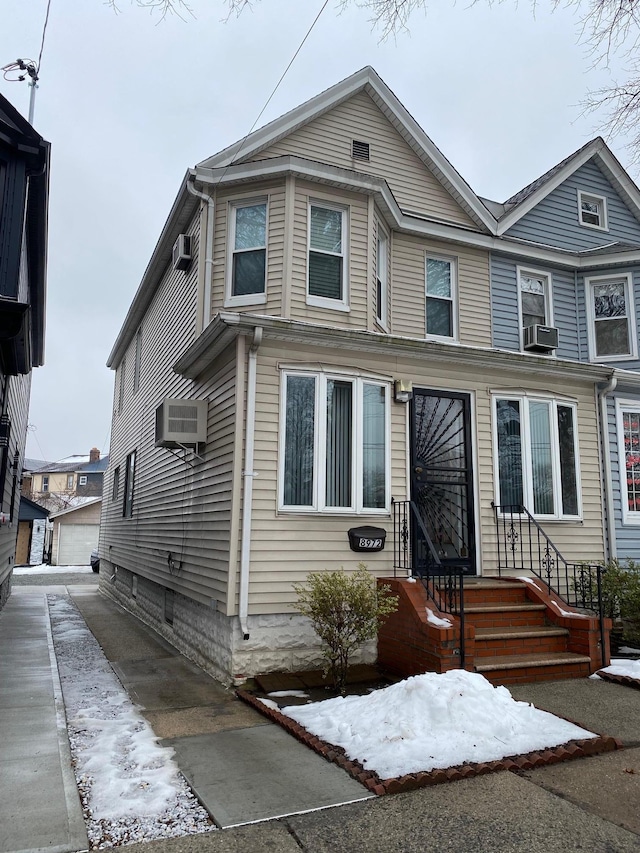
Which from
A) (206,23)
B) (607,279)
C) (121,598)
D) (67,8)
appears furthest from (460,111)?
(121,598)

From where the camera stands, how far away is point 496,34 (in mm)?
5883

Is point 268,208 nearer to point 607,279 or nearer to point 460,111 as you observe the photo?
point 460,111

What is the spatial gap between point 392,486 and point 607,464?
12.3ft

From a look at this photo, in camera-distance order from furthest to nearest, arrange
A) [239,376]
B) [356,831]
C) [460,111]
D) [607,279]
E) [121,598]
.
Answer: [121,598] < [607,279] < [460,111] < [239,376] < [356,831]

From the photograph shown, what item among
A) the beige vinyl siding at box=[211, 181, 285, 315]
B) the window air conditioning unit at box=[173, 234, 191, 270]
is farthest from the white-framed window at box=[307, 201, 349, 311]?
the window air conditioning unit at box=[173, 234, 191, 270]

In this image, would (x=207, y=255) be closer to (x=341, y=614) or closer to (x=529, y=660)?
(x=341, y=614)

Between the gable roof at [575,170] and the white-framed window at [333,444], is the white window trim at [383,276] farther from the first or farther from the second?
the gable roof at [575,170]

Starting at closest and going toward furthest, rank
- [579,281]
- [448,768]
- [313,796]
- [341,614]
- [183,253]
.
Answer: [313,796], [448,768], [341,614], [183,253], [579,281]

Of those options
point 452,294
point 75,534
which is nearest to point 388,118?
point 452,294

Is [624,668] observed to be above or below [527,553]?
below

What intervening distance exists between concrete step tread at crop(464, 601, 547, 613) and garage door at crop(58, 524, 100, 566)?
32.7 meters

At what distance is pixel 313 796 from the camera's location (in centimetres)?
375

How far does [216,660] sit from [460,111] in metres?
8.30

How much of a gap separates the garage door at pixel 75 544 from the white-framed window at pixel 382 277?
102ft
